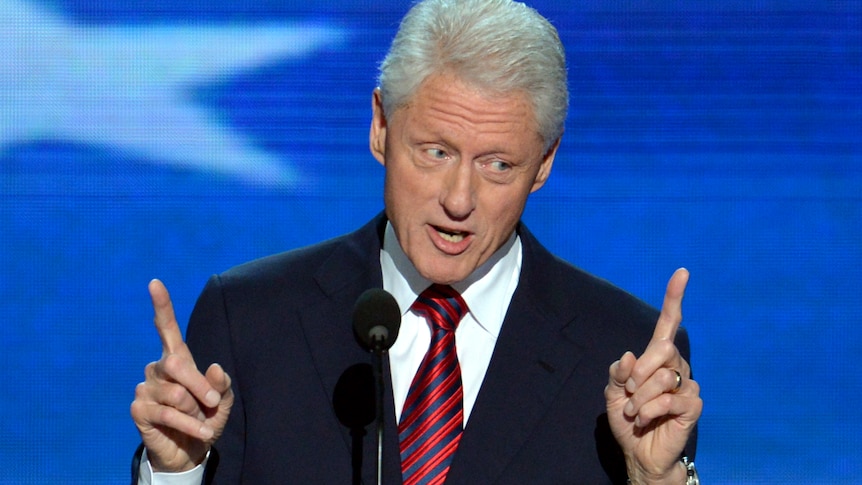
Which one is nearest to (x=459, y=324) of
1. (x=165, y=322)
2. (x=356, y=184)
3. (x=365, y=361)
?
(x=365, y=361)

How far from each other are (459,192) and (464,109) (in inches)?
5.7

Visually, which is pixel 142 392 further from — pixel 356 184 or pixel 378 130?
pixel 356 184

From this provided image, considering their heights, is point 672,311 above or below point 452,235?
below

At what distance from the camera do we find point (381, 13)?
3311 mm

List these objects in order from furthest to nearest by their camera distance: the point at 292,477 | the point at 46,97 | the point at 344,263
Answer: the point at 46,97
the point at 344,263
the point at 292,477

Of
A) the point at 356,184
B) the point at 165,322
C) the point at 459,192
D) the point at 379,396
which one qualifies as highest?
the point at 356,184

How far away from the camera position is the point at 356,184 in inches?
132

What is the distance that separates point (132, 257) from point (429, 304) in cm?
127

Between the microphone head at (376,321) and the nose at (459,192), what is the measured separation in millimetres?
461

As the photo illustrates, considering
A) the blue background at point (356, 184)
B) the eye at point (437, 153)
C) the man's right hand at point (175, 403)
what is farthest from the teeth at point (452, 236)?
the blue background at point (356, 184)

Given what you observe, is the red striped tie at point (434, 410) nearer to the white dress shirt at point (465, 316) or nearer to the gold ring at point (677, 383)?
the white dress shirt at point (465, 316)

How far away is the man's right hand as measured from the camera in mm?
1870

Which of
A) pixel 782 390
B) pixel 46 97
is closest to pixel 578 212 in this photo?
pixel 782 390

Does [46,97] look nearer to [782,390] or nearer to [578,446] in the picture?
Answer: [578,446]
